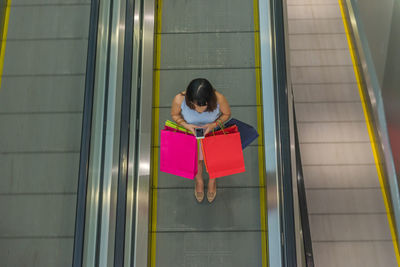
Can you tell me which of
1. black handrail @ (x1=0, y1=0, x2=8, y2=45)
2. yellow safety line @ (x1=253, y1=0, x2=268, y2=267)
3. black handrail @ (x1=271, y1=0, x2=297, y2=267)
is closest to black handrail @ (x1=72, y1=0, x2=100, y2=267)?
black handrail @ (x1=0, y1=0, x2=8, y2=45)

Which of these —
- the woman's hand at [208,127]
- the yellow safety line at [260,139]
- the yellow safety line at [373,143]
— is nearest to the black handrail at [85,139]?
the woman's hand at [208,127]

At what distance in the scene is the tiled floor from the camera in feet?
15.6

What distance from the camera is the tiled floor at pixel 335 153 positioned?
15.6 feet

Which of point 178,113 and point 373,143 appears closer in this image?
point 178,113

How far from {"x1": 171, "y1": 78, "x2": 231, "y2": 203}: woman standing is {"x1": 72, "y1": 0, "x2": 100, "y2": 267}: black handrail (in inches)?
30.5

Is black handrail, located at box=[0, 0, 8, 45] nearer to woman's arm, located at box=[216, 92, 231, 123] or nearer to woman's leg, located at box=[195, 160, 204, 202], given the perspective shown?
woman's arm, located at box=[216, 92, 231, 123]

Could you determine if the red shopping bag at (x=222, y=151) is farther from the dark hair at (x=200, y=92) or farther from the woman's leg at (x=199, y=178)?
the dark hair at (x=200, y=92)

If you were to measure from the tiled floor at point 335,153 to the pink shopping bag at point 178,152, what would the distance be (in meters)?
1.88

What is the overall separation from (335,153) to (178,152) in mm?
2446

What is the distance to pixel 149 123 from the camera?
4.55 m

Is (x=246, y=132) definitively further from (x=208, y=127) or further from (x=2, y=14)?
(x=2, y=14)

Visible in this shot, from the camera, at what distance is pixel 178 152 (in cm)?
392

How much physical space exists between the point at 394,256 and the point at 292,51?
10.6 ft

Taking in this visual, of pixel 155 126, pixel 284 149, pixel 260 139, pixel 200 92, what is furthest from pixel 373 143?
pixel 200 92
